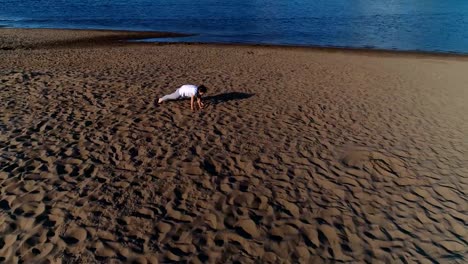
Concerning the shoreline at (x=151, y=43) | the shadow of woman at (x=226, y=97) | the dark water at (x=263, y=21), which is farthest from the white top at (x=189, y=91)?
the dark water at (x=263, y=21)

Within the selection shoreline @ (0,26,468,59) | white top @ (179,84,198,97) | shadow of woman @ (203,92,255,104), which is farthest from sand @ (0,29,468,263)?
shoreline @ (0,26,468,59)

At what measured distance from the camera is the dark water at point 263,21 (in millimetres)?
28312

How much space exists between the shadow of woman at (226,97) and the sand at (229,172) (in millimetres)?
115

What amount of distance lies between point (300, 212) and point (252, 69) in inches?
453

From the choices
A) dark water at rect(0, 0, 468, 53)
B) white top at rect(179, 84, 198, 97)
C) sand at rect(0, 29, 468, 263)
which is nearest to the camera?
sand at rect(0, 29, 468, 263)

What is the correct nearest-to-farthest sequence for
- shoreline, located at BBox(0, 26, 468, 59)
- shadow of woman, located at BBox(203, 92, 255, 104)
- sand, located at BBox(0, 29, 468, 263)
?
sand, located at BBox(0, 29, 468, 263) → shadow of woman, located at BBox(203, 92, 255, 104) → shoreline, located at BBox(0, 26, 468, 59)

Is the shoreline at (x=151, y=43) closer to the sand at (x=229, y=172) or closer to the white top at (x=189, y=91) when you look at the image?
the sand at (x=229, y=172)

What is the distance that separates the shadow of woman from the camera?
11.4m

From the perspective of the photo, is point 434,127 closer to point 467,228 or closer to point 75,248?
point 467,228

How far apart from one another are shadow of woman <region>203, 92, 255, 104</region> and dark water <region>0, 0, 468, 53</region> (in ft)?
53.9

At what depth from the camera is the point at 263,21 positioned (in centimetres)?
3750

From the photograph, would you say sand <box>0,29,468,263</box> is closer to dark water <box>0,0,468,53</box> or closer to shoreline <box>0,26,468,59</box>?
shoreline <box>0,26,468,59</box>

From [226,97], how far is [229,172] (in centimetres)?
513

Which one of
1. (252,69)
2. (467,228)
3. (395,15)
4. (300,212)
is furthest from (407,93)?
(395,15)
